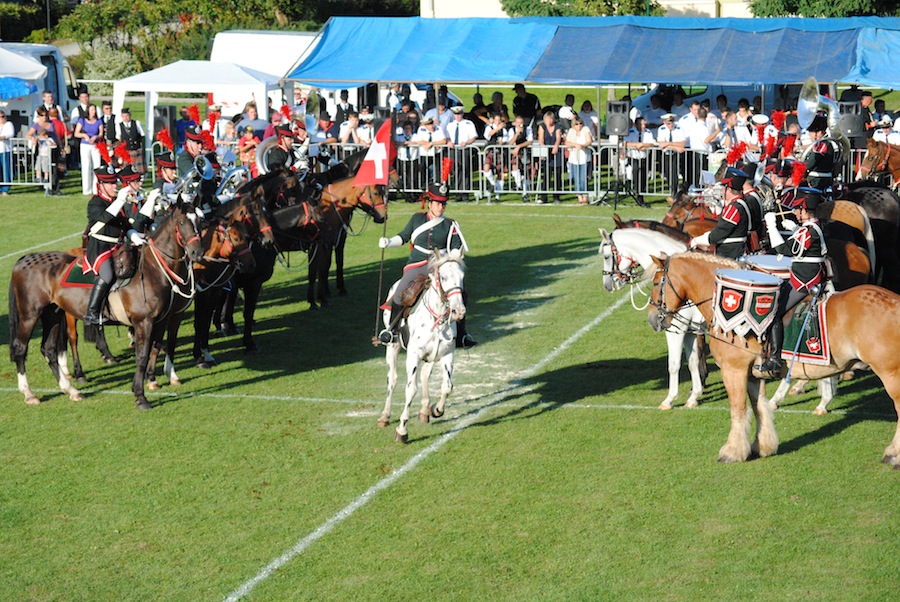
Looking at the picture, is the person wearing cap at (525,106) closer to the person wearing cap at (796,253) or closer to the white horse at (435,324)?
the person wearing cap at (796,253)

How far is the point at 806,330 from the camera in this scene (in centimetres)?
1159

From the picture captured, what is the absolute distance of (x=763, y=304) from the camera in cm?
1151

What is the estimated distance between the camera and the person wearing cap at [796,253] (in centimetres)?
1173

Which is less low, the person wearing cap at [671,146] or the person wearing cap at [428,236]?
the person wearing cap at [671,146]

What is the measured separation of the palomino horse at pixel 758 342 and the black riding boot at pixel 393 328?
9.11 feet

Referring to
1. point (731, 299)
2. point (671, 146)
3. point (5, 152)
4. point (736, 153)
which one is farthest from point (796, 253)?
point (5, 152)

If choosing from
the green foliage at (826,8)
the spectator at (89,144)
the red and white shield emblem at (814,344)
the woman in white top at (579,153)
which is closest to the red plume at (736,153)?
the red and white shield emblem at (814,344)

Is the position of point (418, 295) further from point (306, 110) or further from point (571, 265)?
point (306, 110)

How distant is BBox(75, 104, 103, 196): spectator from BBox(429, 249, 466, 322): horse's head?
18149mm

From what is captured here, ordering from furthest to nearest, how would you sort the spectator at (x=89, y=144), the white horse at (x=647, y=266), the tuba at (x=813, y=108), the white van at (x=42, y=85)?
the white van at (x=42, y=85), the spectator at (x=89, y=144), the tuba at (x=813, y=108), the white horse at (x=647, y=266)

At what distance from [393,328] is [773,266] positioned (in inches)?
159

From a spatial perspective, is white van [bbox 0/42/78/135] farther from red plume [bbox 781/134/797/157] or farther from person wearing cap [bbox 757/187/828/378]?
person wearing cap [bbox 757/187/828/378]

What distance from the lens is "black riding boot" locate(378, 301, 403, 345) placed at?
13234mm

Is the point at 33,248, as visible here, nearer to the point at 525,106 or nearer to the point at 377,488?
the point at 525,106
